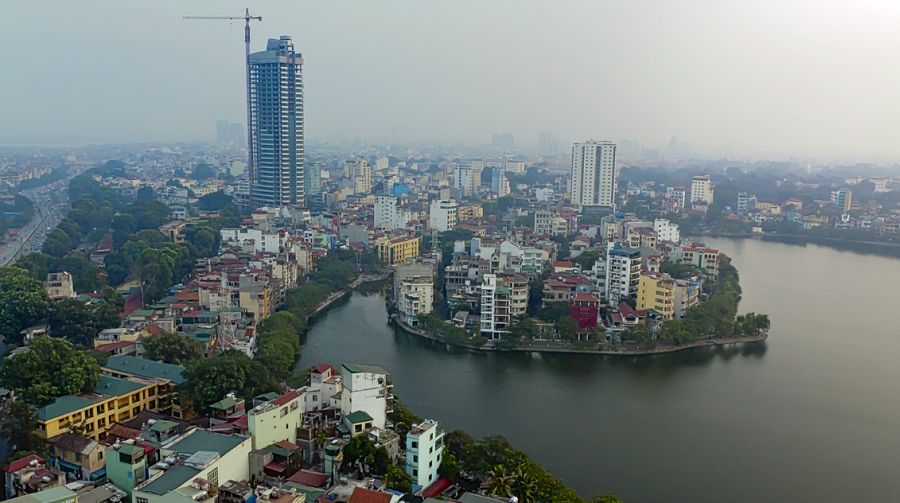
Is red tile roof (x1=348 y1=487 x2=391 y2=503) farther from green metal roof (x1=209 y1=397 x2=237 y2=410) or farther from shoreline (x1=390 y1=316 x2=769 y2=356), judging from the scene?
shoreline (x1=390 y1=316 x2=769 y2=356)

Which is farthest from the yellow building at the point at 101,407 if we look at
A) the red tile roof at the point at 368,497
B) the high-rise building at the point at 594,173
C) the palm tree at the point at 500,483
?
the high-rise building at the point at 594,173

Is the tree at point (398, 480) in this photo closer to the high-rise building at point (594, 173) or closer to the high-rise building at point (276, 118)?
the high-rise building at point (276, 118)

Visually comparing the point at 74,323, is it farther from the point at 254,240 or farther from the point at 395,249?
the point at 395,249

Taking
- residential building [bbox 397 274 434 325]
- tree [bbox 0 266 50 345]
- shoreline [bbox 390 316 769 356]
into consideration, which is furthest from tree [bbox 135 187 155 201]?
shoreline [bbox 390 316 769 356]

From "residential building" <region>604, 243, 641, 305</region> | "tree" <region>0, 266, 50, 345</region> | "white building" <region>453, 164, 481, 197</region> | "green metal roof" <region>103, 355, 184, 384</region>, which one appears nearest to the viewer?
"green metal roof" <region>103, 355, 184, 384</region>

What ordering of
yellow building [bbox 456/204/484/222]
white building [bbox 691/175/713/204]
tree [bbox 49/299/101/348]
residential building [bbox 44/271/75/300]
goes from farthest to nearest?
white building [bbox 691/175/713/204] → yellow building [bbox 456/204/484/222] → residential building [bbox 44/271/75/300] → tree [bbox 49/299/101/348]

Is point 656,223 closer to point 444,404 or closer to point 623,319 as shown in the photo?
point 623,319
